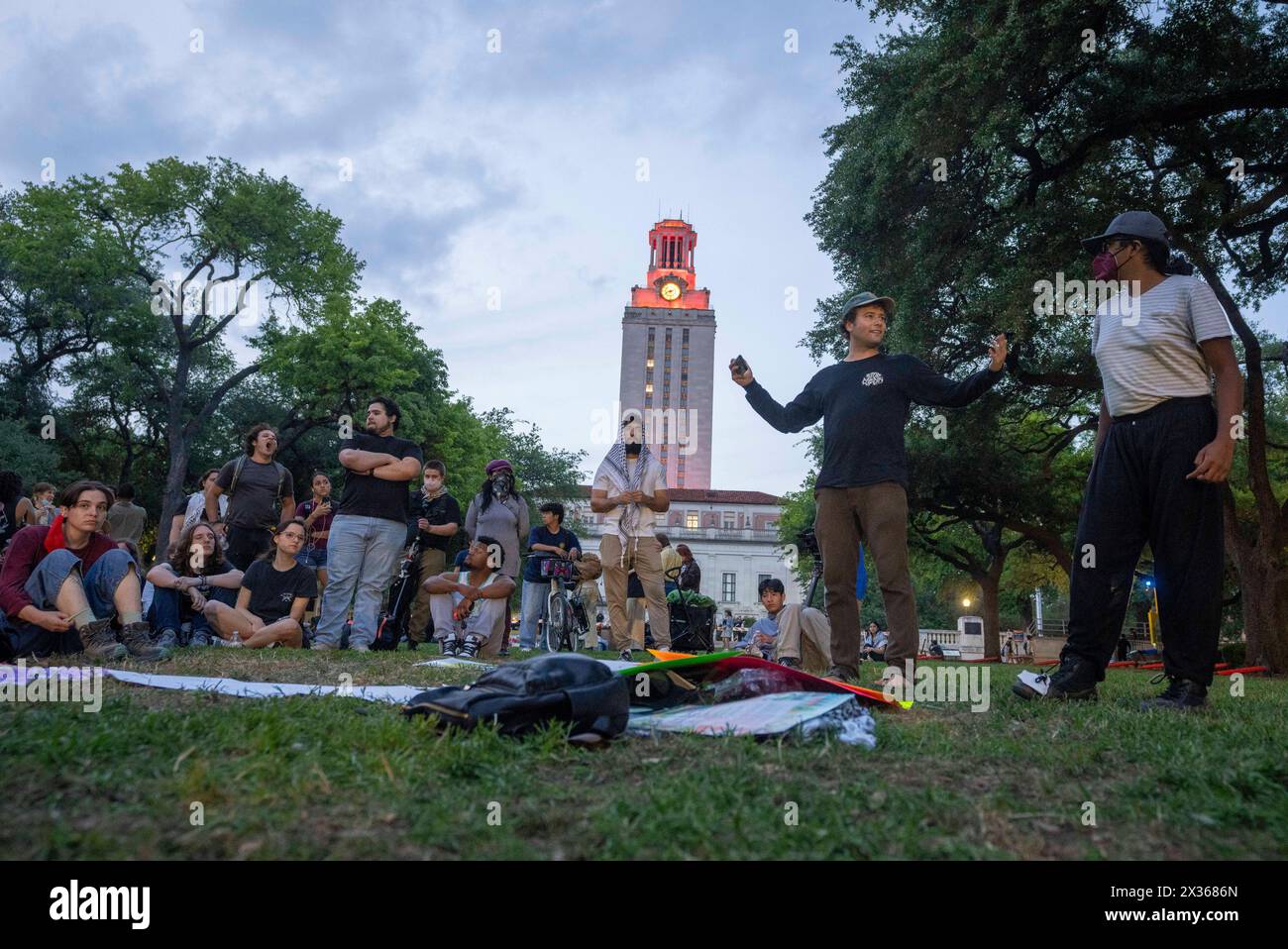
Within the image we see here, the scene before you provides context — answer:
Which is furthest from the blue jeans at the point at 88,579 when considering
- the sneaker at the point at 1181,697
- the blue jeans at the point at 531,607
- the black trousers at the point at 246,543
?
the sneaker at the point at 1181,697

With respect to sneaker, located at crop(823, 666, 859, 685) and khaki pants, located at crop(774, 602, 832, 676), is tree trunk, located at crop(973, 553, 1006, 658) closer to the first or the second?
khaki pants, located at crop(774, 602, 832, 676)

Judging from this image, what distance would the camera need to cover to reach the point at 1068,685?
4414 millimetres

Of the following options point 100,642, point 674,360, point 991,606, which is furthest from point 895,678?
point 674,360

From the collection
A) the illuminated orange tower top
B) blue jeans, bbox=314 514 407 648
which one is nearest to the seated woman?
blue jeans, bbox=314 514 407 648

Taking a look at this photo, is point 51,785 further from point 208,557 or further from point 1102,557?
point 208,557

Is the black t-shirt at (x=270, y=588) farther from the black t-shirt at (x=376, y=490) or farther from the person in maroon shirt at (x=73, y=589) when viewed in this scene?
the person in maroon shirt at (x=73, y=589)

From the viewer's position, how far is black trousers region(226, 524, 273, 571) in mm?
8234

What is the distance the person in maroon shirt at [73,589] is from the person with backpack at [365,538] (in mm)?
1845

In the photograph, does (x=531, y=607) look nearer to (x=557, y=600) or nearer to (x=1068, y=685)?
(x=557, y=600)

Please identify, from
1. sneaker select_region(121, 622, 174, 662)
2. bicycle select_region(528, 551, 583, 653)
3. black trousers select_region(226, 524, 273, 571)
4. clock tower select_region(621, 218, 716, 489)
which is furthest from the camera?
clock tower select_region(621, 218, 716, 489)

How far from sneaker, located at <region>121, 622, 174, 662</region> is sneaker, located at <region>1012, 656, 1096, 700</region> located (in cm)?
501

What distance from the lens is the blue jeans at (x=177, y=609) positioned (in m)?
7.78
